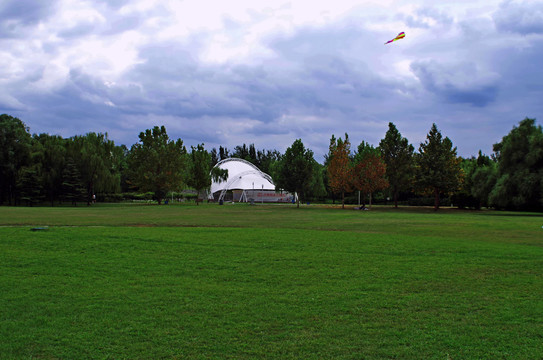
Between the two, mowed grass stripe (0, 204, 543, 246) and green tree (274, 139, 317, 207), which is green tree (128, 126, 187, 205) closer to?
green tree (274, 139, 317, 207)

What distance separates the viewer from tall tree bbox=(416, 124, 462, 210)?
51.3 metres

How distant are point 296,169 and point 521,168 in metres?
26.0

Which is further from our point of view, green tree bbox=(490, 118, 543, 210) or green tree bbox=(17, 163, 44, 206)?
green tree bbox=(17, 163, 44, 206)

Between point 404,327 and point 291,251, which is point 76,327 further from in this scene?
point 291,251

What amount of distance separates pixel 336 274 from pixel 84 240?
8.27 m

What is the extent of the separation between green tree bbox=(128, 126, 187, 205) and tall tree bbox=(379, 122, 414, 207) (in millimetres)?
30547

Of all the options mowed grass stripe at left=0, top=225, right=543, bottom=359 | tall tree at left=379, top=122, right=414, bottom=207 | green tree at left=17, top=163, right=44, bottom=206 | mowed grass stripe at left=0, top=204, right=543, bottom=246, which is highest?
tall tree at left=379, top=122, right=414, bottom=207

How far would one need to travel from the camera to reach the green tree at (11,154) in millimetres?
56219

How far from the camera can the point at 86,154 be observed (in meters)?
58.1

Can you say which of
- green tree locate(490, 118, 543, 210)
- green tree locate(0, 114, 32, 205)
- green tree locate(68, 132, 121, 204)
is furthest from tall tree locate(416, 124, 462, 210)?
green tree locate(0, 114, 32, 205)

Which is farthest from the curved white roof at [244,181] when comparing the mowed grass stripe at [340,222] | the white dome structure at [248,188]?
the mowed grass stripe at [340,222]

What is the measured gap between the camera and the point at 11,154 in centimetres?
5588

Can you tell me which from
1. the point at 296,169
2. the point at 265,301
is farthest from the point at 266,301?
the point at 296,169

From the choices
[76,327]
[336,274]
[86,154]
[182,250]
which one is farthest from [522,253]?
[86,154]
